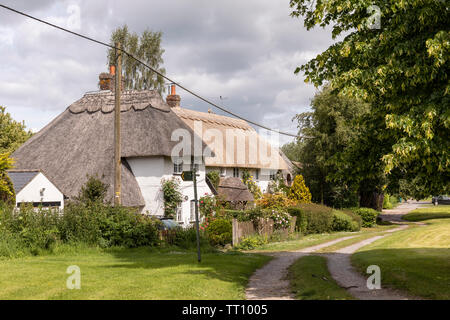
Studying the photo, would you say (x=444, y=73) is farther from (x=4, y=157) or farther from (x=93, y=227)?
(x=4, y=157)

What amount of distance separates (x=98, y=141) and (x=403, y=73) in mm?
24233

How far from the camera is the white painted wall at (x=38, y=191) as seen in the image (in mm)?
21511

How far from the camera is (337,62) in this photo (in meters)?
11.3

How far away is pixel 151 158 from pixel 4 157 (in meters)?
12.5

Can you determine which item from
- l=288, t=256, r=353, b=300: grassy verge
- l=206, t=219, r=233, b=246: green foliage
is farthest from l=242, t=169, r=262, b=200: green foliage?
l=288, t=256, r=353, b=300: grassy verge

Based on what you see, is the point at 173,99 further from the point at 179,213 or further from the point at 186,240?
the point at 186,240

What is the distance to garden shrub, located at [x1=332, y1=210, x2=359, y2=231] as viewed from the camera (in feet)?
115

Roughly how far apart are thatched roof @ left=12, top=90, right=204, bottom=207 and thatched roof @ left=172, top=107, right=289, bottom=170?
7.25 metres

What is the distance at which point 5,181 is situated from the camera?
59.9 ft

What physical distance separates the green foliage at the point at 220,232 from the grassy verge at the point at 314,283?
7986mm

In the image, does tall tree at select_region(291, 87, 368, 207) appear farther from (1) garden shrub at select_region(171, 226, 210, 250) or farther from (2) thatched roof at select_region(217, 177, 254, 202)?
(1) garden shrub at select_region(171, 226, 210, 250)
